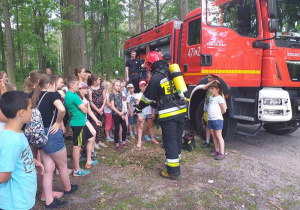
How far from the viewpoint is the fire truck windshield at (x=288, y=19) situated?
14.3ft

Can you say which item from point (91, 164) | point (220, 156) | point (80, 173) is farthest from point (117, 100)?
point (220, 156)

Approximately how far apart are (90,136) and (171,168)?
138cm

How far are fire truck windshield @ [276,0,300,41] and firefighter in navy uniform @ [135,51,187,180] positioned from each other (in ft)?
8.15

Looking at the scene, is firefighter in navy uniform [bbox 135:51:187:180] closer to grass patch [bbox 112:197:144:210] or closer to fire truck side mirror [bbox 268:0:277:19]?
grass patch [bbox 112:197:144:210]

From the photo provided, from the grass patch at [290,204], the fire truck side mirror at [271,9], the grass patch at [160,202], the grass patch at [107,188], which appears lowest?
the grass patch at [290,204]

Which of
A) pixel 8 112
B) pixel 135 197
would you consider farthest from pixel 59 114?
pixel 135 197

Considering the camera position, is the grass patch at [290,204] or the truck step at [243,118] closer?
the grass patch at [290,204]

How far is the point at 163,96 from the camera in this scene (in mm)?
3494

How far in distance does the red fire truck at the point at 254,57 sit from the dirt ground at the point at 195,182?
661mm

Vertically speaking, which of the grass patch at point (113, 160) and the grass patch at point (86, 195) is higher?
the grass patch at point (113, 160)

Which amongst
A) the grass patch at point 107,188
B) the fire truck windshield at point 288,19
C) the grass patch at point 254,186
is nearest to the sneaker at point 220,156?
the grass patch at point 254,186

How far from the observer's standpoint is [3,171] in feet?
5.27

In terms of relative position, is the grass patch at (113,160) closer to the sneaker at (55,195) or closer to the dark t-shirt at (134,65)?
the sneaker at (55,195)

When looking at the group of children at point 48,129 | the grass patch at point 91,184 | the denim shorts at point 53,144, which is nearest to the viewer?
the group of children at point 48,129
